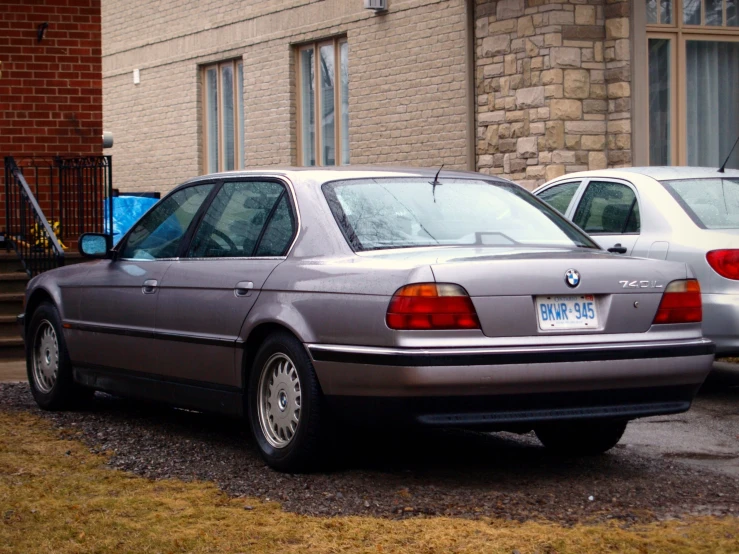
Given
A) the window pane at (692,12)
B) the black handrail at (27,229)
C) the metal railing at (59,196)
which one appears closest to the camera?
the black handrail at (27,229)

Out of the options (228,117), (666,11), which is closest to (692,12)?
(666,11)

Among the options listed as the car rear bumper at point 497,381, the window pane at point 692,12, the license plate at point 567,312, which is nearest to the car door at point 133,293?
the car rear bumper at point 497,381

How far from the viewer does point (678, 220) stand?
8.96 meters

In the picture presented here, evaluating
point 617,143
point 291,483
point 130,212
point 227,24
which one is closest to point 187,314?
point 291,483

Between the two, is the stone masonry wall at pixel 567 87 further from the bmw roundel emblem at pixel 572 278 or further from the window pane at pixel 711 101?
the bmw roundel emblem at pixel 572 278

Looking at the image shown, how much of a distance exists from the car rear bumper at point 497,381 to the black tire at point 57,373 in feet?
9.01

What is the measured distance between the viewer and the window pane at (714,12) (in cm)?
1600

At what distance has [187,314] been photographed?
22.4 ft

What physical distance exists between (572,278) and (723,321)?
3096mm

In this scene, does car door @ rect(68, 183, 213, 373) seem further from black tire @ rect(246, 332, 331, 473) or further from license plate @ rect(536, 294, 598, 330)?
license plate @ rect(536, 294, 598, 330)

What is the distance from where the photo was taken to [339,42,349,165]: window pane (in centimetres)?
1902

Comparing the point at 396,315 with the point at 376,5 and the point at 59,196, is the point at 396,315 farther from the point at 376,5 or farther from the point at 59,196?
the point at 376,5

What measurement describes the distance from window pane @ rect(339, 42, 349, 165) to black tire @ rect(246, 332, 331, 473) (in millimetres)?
12820

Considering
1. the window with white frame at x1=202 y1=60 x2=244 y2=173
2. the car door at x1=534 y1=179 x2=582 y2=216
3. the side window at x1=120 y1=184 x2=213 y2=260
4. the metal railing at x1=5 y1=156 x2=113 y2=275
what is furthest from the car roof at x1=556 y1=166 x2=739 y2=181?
the window with white frame at x1=202 y1=60 x2=244 y2=173
